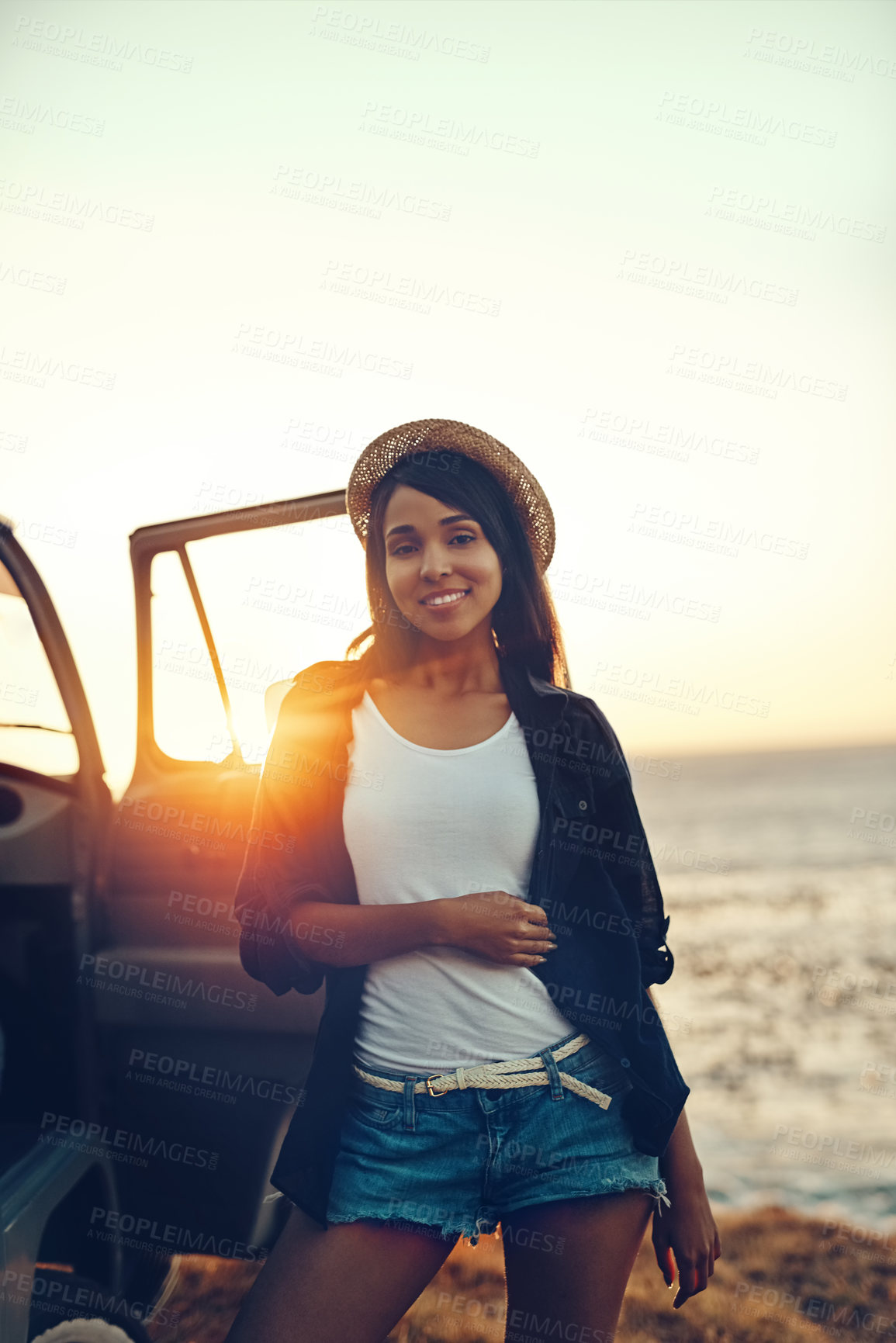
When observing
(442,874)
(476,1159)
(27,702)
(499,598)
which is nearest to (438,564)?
(499,598)

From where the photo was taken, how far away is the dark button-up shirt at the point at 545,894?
1.23 m

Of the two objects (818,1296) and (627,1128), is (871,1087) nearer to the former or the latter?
(818,1296)

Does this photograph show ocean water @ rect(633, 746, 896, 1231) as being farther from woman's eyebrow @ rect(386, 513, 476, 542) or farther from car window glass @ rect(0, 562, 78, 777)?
car window glass @ rect(0, 562, 78, 777)

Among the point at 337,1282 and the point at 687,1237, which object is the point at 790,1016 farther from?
the point at 337,1282

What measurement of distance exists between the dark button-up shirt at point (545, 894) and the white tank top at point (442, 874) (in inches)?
0.9

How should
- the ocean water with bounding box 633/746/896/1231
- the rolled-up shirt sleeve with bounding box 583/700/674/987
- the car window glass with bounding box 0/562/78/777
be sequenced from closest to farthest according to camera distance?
the rolled-up shirt sleeve with bounding box 583/700/674/987 < the car window glass with bounding box 0/562/78/777 < the ocean water with bounding box 633/746/896/1231

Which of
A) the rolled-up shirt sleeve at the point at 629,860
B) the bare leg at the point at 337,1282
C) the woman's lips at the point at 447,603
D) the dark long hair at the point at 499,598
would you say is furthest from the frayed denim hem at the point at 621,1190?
the woman's lips at the point at 447,603

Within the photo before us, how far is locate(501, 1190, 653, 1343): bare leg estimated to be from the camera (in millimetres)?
1143

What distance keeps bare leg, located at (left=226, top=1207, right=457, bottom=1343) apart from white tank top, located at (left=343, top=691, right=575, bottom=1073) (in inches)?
8.8

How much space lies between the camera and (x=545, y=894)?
4.15ft

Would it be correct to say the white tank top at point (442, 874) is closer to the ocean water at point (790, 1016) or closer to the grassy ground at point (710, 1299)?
Answer: the ocean water at point (790, 1016)

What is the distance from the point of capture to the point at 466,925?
1.20 meters

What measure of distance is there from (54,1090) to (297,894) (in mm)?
1201

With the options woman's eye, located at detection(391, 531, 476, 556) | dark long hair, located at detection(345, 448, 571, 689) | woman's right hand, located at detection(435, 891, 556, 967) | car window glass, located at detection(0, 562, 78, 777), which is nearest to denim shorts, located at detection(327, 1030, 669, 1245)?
woman's right hand, located at detection(435, 891, 556, 967)
